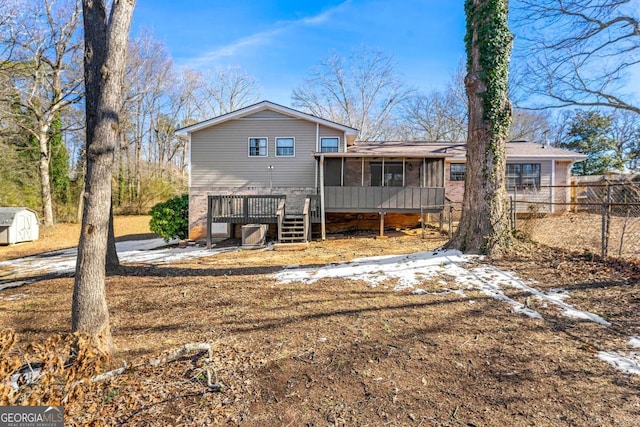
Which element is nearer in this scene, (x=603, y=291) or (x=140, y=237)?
(x=603, y=291)

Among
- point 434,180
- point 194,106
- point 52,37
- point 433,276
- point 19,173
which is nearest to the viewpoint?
point 433,276

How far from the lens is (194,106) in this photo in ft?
89.9

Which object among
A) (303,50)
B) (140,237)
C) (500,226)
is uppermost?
(303,50)

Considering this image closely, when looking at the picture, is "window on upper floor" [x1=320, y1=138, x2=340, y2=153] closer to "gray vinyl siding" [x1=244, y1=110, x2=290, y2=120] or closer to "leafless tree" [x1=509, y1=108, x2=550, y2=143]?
"gray vinyl siding" [x1=244, y1=110, x2=290, y2=120]

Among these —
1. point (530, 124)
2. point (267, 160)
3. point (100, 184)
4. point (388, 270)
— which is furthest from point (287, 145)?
point (530, 124)

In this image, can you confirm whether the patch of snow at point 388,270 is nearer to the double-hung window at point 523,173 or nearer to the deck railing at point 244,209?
the deck railing at point 244,209

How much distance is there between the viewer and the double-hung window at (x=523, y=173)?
1500 cm

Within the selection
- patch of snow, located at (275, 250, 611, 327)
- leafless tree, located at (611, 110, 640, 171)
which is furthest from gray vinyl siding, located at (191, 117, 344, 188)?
leafless tree, located at (611, 110, 640, 171)

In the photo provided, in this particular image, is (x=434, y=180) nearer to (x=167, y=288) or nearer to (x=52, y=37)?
(x=167, y=288)

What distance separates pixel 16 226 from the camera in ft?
44.3

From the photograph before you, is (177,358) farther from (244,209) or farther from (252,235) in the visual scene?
(244,209)

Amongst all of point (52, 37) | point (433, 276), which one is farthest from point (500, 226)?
point (52, 37)

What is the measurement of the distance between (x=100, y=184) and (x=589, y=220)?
1540 cm

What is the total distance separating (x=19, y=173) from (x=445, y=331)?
22.5 meters
